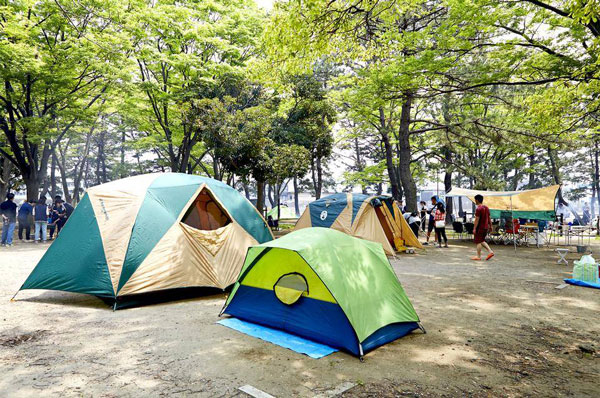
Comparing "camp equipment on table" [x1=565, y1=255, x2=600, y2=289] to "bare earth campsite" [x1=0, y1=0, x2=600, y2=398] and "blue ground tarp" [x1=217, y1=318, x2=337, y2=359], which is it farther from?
"blue ground tarp" [x1=217, y1=318, x2=337, y2=359]

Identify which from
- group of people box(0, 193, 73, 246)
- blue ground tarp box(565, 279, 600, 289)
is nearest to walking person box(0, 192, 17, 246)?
group of people box(0, 193, 73, 246)

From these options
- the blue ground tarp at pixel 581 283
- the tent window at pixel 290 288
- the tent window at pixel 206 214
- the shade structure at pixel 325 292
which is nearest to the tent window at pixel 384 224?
the blue ground tarp at pixel 581 283

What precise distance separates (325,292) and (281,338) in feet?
2.63

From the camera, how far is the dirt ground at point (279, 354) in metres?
3.37

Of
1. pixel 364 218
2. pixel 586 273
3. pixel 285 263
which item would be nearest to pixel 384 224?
pixel 364 218

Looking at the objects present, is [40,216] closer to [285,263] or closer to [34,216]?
[34,216]

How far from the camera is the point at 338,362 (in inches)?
153

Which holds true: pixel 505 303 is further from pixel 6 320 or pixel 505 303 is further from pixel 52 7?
pixel 52 7

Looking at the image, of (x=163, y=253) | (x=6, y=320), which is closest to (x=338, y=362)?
(x=163, y=253)

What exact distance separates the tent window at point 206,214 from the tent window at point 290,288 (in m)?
2.74

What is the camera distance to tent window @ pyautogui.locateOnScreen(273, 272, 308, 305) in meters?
4.64

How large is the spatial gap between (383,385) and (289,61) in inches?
208

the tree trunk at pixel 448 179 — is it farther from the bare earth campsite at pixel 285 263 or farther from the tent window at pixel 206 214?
the tent window at pixel 206 214

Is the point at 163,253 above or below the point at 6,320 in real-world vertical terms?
above
